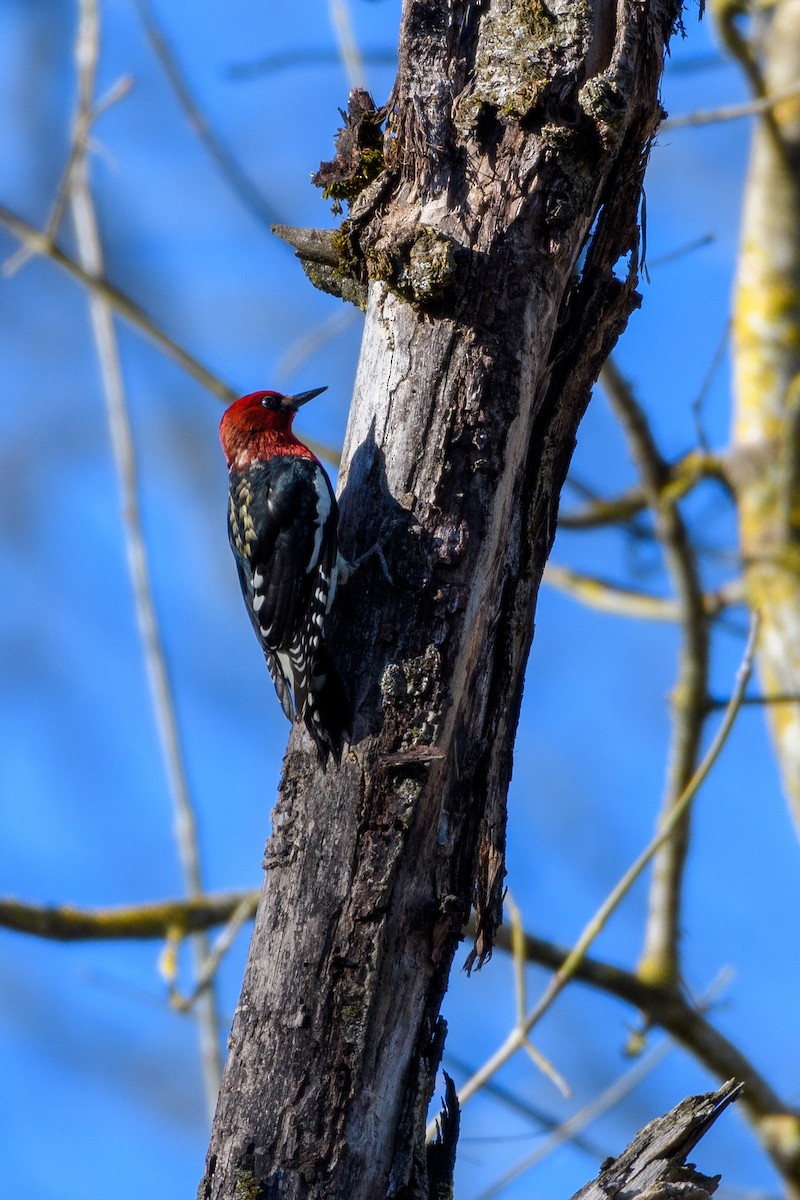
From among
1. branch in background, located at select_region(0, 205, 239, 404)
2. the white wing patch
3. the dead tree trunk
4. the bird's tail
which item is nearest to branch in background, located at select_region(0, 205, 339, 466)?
branch in background, located at select_region(0, 205, 239, 404)

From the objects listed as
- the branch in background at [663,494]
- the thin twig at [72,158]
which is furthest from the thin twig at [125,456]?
the branch in background at [663,494]

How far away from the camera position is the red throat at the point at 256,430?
4211 mm

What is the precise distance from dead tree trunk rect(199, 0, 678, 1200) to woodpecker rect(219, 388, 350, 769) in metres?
0.08

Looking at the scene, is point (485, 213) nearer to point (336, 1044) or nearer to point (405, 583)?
point (405, 583)

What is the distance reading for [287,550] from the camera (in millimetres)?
3611

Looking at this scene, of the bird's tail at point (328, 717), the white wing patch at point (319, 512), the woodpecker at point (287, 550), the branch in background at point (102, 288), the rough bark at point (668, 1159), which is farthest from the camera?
the branch in background at point (102, 288)

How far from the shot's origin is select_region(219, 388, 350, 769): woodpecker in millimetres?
2762

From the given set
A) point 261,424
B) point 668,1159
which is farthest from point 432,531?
point 261,424

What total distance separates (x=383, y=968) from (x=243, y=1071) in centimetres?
33

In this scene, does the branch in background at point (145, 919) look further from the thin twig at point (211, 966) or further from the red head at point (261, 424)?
the red head at point (261, 424)

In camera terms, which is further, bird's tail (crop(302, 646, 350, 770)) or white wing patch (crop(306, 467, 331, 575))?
white wing patch (crop(306, 467, 331, 575))

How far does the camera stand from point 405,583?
8.96 feet

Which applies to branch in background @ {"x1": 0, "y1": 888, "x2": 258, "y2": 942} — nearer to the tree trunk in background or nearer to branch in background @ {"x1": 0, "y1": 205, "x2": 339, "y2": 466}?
branch in background @ {"x1": 0, "y1": 205, "x2": 339, "y2": 466}

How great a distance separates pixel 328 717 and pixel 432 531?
1.53ft
